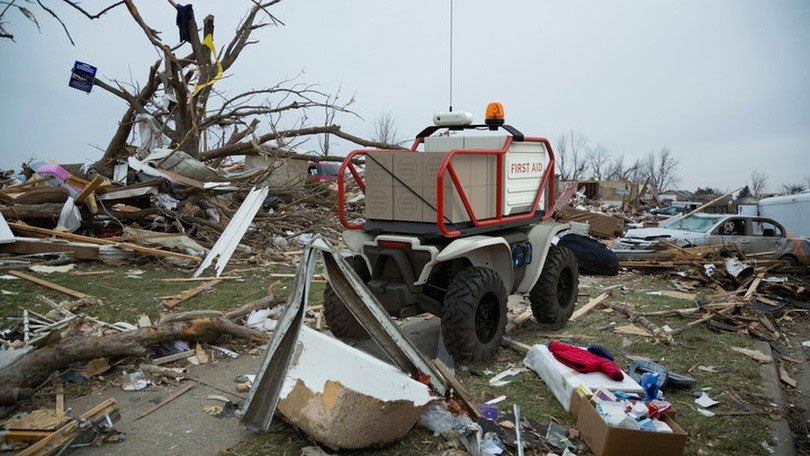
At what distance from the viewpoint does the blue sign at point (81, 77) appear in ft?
35.8

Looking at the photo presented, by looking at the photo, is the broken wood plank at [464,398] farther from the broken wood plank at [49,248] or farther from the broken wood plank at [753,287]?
the broken wood plank at [49,248]

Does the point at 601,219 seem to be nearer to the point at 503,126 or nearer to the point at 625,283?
the point at 625,283

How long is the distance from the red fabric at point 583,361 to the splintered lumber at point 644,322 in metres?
2.00

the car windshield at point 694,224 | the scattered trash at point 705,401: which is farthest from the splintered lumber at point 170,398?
the car windshield at point 694,224

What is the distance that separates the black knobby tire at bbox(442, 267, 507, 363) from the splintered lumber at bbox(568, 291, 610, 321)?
2.19 metres

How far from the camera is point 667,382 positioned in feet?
15.8

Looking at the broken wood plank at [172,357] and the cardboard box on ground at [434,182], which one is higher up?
the cardboard box on ground at [434,182]

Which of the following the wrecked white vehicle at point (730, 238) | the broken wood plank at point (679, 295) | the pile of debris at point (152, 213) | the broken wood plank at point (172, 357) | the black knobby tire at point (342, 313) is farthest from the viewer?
the wrecked white vehicle at point (730, 238)

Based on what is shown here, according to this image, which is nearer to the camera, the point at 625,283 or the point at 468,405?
the point at 468,405

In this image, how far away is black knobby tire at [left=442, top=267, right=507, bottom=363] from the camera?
4.69 metres

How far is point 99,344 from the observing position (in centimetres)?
455

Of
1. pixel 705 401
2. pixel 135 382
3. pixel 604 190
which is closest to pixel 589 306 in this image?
pixel 705 401

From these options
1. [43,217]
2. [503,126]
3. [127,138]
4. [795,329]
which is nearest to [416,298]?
[503,126]

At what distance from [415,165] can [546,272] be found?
2.17 metres
